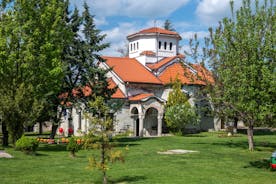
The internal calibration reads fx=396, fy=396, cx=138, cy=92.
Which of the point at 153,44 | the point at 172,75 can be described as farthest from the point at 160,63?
the point at 153,44

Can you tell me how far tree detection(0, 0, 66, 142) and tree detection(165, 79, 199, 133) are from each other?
17741mm

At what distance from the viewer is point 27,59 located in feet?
79.6

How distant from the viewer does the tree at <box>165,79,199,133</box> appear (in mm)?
41500

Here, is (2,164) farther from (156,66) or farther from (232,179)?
(156,66)

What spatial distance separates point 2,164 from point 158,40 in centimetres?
3492

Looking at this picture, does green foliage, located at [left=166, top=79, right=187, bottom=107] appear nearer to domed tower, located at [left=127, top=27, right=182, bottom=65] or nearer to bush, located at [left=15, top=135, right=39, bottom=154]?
domed tower, located at [left=127, top=27, right=182, bottom=65]

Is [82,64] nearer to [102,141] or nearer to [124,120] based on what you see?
[124,120]

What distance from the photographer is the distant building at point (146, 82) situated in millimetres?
43062

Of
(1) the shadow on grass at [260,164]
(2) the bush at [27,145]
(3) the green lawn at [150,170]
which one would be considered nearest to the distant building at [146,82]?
(2) the bush at [27,145]

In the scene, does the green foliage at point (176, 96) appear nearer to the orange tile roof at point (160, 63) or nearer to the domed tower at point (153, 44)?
the orange tile roof at point (160, 63)

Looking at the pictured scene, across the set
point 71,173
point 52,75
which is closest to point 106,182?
point 71,173

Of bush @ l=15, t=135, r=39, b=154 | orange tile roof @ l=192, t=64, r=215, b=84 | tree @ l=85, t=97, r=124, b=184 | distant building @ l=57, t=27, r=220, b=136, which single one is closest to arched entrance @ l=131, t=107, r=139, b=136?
distant building @ l=57, t=27, r=220, b=136

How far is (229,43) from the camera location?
63.9 ft

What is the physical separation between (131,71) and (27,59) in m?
22.8
